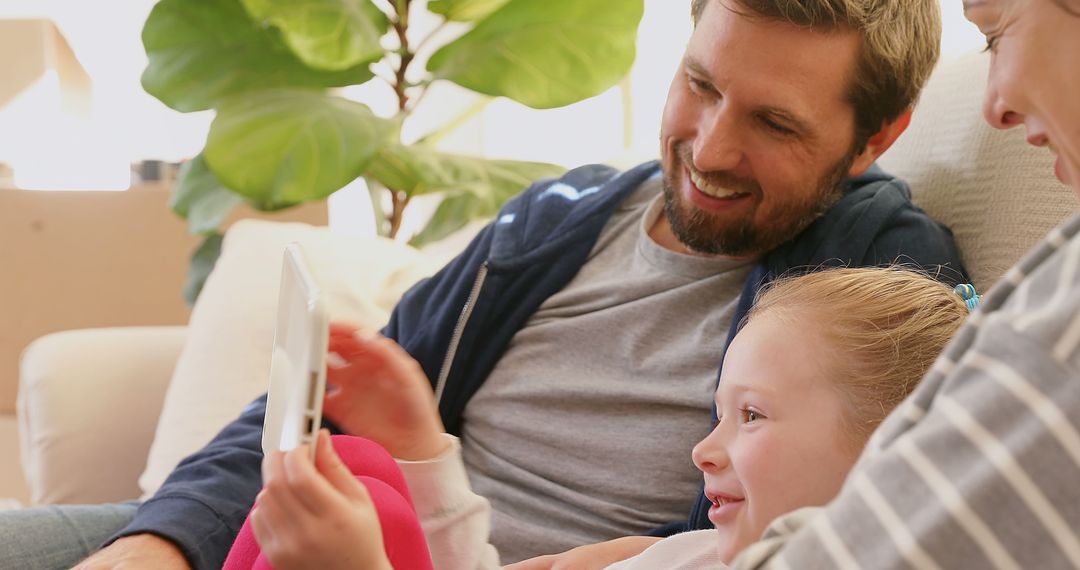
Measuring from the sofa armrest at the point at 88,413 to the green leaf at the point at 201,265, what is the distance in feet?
1.36

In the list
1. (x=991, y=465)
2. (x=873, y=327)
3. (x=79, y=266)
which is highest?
(x=991, y=465)

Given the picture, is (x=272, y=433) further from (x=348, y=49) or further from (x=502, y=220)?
(x=348, y=49)

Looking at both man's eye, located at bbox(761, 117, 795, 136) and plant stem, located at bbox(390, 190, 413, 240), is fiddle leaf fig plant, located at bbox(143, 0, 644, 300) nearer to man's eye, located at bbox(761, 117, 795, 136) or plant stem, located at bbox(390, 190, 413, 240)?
plant stem, located at bbox(390, 190, 413, 240)

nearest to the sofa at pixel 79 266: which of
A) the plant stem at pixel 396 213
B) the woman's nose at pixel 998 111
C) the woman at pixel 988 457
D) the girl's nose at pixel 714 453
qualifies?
the plant stem at pixel 396 213

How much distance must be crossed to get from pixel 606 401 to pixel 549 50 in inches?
32.2

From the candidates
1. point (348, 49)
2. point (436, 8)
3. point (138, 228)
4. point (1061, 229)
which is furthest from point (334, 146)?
point (1061, 229)

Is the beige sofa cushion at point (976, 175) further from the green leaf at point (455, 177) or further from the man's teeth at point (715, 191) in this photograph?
the green leaf at point (455, 177)

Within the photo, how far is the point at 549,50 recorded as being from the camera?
179 centimetres

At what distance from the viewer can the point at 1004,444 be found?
384 mm

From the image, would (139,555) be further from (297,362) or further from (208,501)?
(297,362)

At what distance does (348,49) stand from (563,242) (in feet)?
2.34

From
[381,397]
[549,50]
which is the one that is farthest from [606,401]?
[549,50]

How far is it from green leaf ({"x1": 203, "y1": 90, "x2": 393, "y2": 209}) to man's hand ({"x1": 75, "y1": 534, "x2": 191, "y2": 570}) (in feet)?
2.49

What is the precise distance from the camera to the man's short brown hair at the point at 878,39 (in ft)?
3.48
